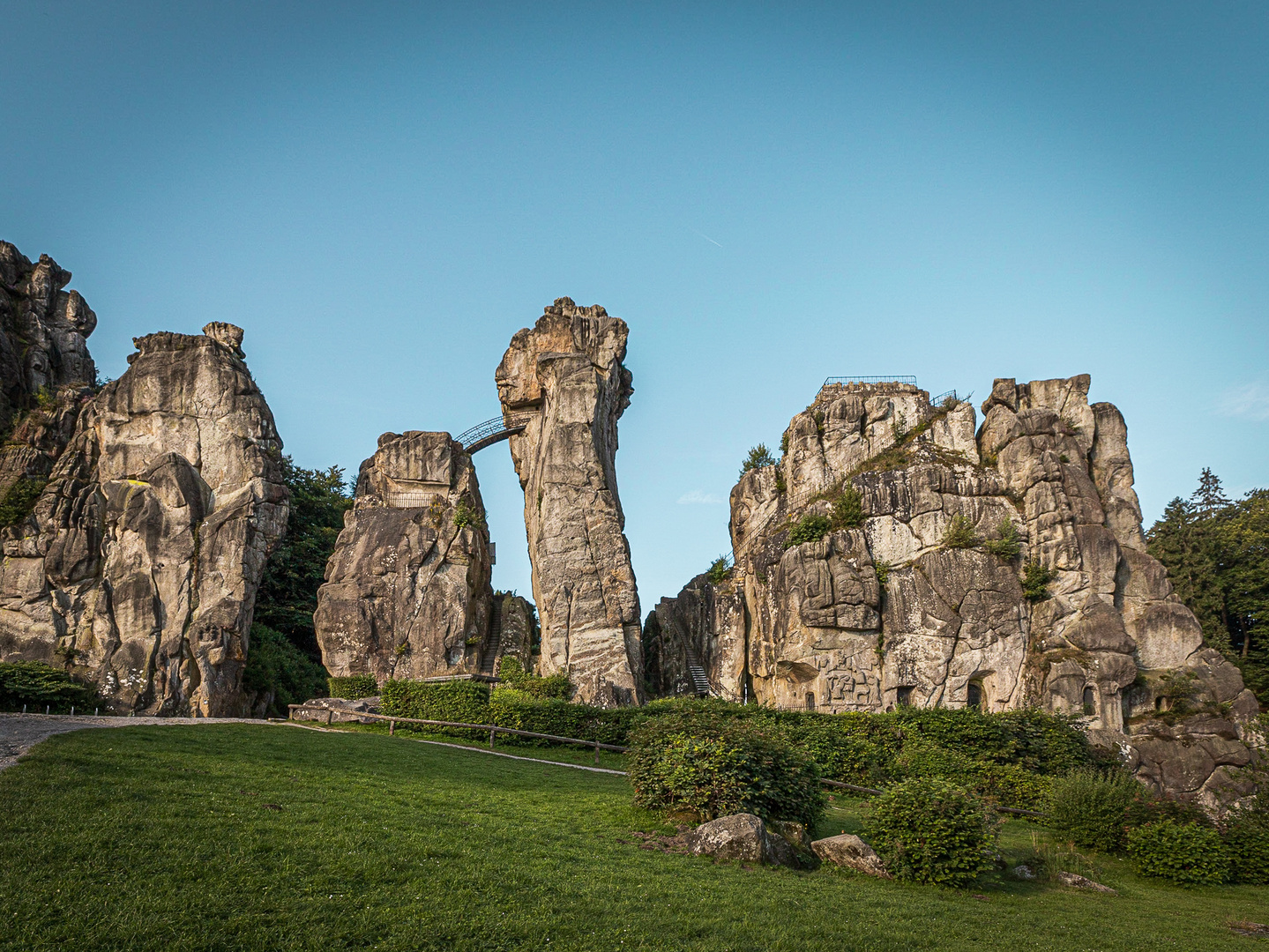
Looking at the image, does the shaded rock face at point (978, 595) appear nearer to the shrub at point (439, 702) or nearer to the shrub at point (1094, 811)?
the shrub at point (439, 702)

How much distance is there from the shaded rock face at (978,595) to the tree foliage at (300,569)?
20029mm

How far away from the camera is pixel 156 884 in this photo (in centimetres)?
809

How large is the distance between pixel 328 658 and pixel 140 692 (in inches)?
294

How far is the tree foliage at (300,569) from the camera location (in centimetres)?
4247

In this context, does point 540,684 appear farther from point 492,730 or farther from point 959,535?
point 959,535

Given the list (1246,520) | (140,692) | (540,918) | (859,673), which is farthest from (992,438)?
(140,692)

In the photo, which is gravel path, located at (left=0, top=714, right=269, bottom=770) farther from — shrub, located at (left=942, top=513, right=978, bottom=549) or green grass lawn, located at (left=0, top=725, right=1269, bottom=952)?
shrub, located at (left=942, top=513, right=978, bottom=549)

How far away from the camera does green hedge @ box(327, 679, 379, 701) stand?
31.8 metres

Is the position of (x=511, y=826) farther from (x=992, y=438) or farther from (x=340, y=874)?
(x=992, y=438)

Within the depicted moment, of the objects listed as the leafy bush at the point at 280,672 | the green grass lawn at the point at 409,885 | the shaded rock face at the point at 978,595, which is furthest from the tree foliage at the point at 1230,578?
the leafy bush at the point at 280,672

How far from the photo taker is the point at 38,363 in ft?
148

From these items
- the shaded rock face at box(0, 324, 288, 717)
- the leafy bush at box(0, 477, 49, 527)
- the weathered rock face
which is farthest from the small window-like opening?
the leafy bush at box(0, 477, 49, 527)

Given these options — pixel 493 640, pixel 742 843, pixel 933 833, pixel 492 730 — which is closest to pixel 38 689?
pixel 492 730

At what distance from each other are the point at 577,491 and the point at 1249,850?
92.6 ft
